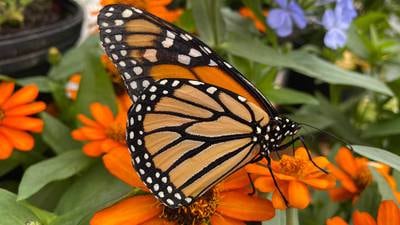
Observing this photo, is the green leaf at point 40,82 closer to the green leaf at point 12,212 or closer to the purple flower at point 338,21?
the green leaf at point 12,212

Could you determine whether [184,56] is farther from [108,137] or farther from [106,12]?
[108,137]

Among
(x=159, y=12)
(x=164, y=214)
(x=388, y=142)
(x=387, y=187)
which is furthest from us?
(x=388, y=142)

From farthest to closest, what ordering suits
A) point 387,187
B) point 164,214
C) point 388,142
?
point 388,142 → point 387,187 → point 164,214

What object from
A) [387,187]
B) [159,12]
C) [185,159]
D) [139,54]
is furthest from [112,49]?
[387,187]

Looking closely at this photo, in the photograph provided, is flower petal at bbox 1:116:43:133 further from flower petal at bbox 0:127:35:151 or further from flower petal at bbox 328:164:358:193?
flower petal at bbox 328:164:358:193

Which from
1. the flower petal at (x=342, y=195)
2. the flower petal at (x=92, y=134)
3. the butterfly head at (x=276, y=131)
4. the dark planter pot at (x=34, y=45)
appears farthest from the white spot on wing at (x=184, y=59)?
the dark planter pot at (x=34, y=45)

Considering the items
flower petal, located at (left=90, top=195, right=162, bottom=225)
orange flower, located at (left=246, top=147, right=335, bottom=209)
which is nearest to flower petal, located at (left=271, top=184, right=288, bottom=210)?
orange flower, located at (left=246, top=147, right=335, bottom=209)

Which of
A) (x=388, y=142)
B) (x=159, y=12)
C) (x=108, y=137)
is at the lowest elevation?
(x=388, y=142)
